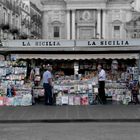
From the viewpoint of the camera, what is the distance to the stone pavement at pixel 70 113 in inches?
663

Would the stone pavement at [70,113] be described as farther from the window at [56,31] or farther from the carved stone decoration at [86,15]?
the carved stone decoration at [86,15]

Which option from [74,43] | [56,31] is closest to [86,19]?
[56,31]

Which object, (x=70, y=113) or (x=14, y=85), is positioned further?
(x=14, y=85)

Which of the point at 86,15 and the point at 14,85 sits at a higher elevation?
the point at 86,15

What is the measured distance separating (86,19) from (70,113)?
7003 centimetres

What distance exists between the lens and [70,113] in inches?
728

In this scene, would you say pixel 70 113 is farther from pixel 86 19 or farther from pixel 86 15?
pixel 86 15

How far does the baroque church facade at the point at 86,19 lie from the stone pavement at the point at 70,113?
217 ft

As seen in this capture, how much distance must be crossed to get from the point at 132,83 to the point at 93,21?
66.9 metres

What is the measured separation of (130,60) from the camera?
24203 mm

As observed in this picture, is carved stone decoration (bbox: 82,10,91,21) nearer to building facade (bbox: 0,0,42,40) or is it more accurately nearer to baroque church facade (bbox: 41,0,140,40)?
baroque church facade (bbox: 41,0,140,40)

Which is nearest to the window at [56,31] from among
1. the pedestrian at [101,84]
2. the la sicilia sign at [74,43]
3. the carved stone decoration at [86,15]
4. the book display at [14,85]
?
the carved stone decoration at [86,15]
